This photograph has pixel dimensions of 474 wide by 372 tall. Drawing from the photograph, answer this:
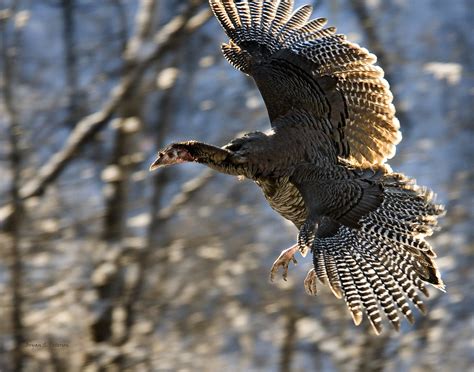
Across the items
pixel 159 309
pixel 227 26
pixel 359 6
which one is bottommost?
pixel 159 309

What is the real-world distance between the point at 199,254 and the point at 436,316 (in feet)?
7.71

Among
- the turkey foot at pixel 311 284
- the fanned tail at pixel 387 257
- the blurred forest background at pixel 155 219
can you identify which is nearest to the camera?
the fanned tail at pixel 387 257

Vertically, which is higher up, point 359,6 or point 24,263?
point 359,6

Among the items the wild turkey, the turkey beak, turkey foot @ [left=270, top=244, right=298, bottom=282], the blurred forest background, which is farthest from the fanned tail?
the blurred forest background

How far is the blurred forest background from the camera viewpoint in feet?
43.0

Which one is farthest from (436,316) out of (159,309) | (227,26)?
(227,26)

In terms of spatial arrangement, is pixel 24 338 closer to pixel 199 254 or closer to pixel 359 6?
pixel 199 254

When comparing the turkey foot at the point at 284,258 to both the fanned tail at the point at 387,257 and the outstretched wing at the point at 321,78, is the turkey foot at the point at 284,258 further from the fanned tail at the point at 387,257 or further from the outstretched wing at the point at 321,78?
the outstretched wing at the point at 321,78

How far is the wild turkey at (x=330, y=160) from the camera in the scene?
24.5 ft

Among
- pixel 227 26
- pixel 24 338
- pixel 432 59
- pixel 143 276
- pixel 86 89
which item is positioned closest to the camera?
pixel 227 26

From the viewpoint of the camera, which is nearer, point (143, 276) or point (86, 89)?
point (143, 276)

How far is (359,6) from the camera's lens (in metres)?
16.0

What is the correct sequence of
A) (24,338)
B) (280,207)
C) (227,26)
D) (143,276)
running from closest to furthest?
(280,207) → (227,26) → (24,338) → (143,276)

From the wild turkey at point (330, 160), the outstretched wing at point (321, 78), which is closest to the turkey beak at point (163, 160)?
the wild turkey at point (330, 160)
